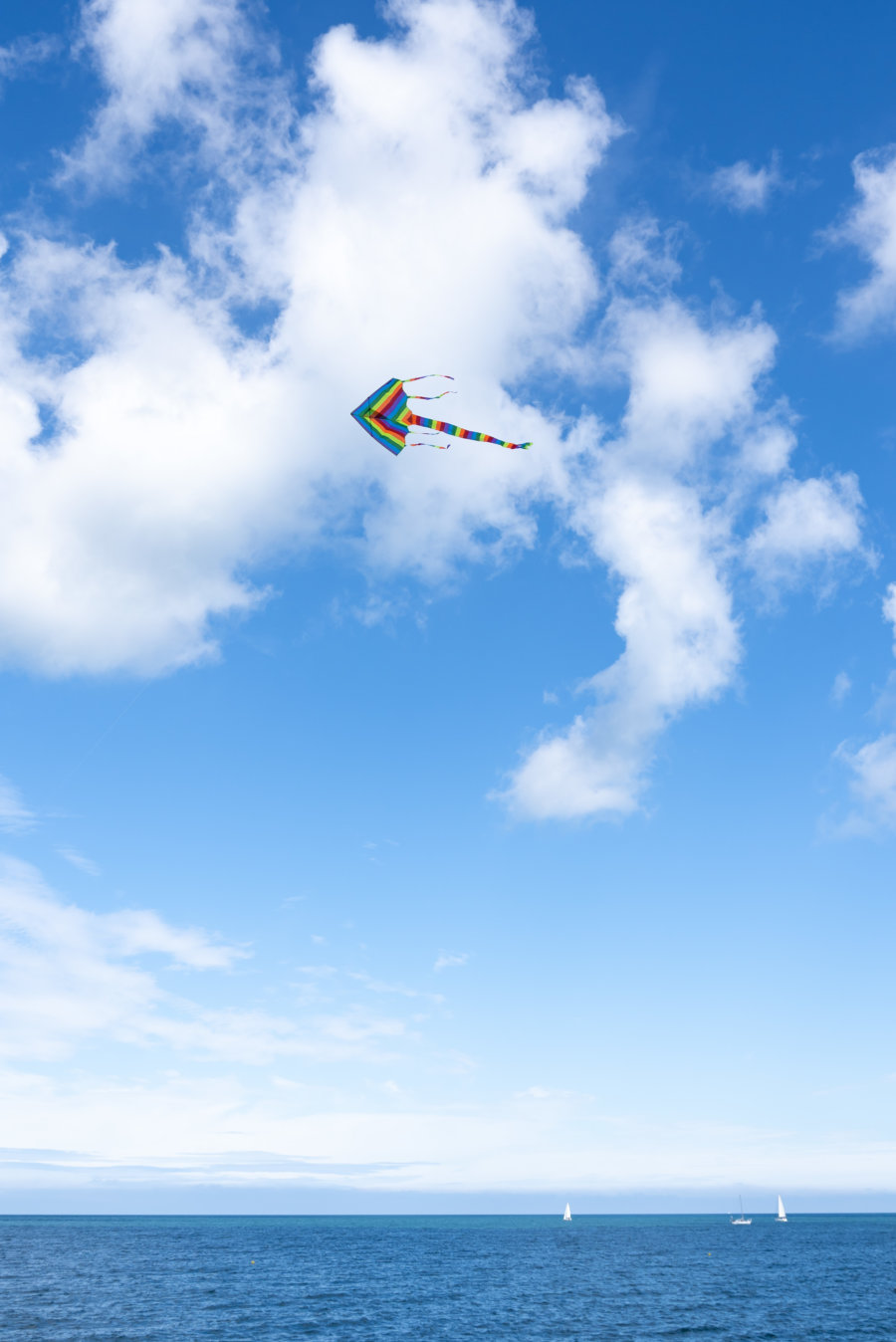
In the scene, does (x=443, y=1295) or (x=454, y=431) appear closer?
(x=454, y=431)

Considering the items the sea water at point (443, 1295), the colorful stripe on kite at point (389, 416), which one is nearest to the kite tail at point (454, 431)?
the colorful stripe on kite at point (389, 416)

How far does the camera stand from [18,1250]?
144500mm

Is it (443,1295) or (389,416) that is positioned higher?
(389,416)

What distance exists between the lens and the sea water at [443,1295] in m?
64.1

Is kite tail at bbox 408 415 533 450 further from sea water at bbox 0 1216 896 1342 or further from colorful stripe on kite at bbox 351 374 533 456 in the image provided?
Result: sea water at bbox 0 1216 896 1342

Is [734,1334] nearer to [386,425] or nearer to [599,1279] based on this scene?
[599,1279]

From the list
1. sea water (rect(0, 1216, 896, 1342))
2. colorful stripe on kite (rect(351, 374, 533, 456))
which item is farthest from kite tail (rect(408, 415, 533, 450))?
sea water (rect(0, 1216, 896, 1342))

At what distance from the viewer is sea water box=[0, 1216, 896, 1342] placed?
64.1 metres

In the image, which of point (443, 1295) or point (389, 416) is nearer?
point (389, 416)

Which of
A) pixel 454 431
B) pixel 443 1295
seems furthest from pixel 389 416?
pixel 443 1295

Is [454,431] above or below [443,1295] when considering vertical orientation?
above

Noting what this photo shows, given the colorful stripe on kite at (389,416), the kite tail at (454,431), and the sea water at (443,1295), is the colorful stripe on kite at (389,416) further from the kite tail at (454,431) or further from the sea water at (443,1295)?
the sea water at (443,1295)

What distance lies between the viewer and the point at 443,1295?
84812 mm

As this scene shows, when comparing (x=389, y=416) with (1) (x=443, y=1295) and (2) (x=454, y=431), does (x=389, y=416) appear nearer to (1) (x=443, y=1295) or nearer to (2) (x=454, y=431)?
(2) (x=454, y=431)
